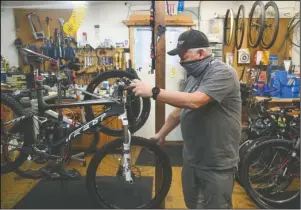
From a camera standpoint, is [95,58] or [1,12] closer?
[1,12]

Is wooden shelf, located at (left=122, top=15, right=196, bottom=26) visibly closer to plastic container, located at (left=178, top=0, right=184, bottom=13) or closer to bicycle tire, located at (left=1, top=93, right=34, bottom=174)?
plastic container, located at (left=178, top=0, right=184, bottom=13)

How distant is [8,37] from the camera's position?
205 centimetres

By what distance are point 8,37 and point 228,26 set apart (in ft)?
6.63

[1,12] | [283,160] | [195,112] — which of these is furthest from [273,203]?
[1,12]

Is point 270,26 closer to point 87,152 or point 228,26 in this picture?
point 228,26

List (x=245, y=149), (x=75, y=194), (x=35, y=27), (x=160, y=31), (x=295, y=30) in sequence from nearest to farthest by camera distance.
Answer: (x=160, y=31)
(x=35, y=27)
(x=75, y=194)
(x=295, y=30)
(x=245, y=149)

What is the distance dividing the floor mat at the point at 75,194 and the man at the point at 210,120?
68 centimetres

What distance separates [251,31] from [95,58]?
181 cm

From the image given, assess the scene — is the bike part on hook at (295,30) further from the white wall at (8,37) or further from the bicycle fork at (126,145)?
the white wall at (8,37)

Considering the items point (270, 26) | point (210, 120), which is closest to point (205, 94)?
point (210, 120)

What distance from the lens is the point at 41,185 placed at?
257 cm

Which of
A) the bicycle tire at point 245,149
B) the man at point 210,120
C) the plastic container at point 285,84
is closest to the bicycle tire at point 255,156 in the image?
the bicycle tire at point 245,149

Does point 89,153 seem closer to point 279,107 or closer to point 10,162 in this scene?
point 10,162

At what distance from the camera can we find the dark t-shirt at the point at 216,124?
1.56 metres
